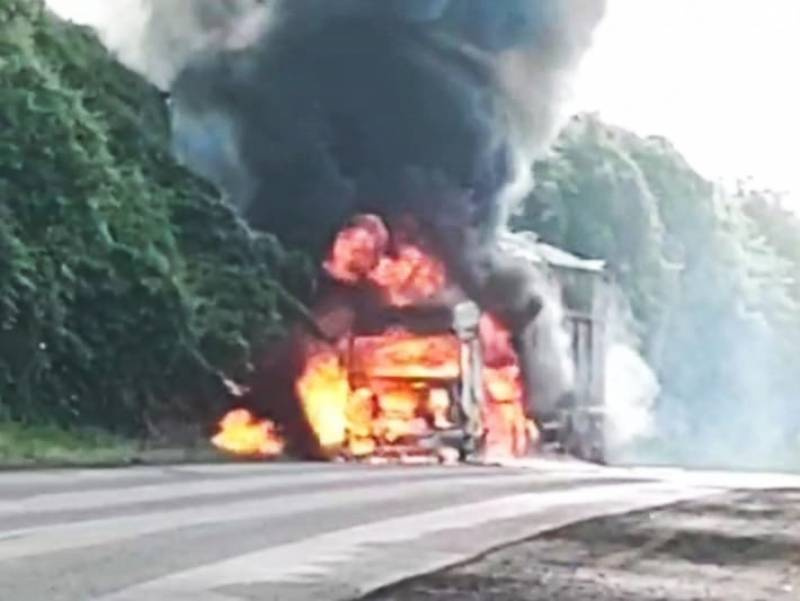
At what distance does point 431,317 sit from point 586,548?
792 inches

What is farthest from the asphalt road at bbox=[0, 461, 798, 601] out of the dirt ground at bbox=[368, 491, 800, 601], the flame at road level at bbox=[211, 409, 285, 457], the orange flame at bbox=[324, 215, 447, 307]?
the orange flame at bbox=[324, 215, 447, 307]

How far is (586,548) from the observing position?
1370cm

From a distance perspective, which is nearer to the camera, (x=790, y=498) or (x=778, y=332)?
(x=790, y=498)

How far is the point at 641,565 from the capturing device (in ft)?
41.5

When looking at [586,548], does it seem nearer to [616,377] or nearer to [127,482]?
[127,482]

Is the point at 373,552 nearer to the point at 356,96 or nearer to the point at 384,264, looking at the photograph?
the point at 384,264

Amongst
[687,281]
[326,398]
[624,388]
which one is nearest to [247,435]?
[326,398]

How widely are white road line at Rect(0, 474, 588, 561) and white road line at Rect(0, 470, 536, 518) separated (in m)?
0.65

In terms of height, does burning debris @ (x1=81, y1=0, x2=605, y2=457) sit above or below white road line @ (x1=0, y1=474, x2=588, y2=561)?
above

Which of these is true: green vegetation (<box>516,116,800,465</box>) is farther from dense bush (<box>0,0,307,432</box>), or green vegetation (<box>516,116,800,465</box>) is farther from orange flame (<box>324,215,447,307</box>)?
dense bush (<box>0,0,307,432</box>)

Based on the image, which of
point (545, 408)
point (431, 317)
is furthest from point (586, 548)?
point (545, 408)

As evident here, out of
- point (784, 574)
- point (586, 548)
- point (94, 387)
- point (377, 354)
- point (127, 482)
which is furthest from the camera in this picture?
point (377, 354)

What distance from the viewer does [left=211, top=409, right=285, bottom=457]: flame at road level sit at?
105ft

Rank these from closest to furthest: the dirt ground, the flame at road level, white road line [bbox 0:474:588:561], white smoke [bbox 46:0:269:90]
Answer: the dirt ground, white road line [bbox 0:474:588:561], the flame at road level, white smoke [bbox 46:0:269:90]
